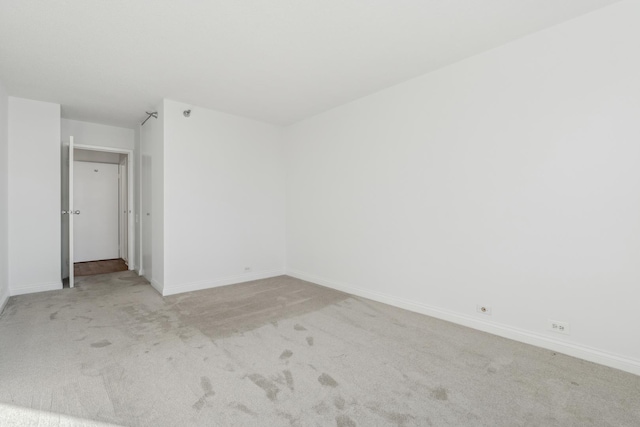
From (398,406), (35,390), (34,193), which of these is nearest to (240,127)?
(34,193)

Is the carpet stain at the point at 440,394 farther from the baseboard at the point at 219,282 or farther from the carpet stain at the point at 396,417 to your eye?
the baseboard at the point at 219,282

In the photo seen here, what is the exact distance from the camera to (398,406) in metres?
1.79

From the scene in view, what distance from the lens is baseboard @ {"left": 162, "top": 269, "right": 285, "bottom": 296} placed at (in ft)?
Answer: 13.5

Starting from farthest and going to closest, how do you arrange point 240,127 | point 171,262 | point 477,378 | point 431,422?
point 240,127 < point 171,262 < point 477,378 < point 431,422

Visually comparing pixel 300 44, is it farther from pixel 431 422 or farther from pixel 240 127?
pixel 431 422

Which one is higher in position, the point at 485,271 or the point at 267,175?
the point at 267,175

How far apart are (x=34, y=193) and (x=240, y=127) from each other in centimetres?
288

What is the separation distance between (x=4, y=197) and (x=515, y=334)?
5822 millimetres

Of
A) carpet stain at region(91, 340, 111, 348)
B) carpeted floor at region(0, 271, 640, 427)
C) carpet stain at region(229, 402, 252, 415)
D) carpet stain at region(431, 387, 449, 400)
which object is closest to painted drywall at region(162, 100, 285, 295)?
carpeted floor at region(0, 271, 640, 427)

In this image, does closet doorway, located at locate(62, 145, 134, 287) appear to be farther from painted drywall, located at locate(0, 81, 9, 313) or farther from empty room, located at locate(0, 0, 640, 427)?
painted drywall, located at locate(0, 81, 9, 313)

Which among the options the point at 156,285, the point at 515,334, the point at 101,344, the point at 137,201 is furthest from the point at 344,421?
the point at 137,201

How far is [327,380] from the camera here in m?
2.06

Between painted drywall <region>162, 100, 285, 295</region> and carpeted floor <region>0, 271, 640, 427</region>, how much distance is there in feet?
3.53

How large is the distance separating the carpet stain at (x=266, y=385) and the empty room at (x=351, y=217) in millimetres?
18
